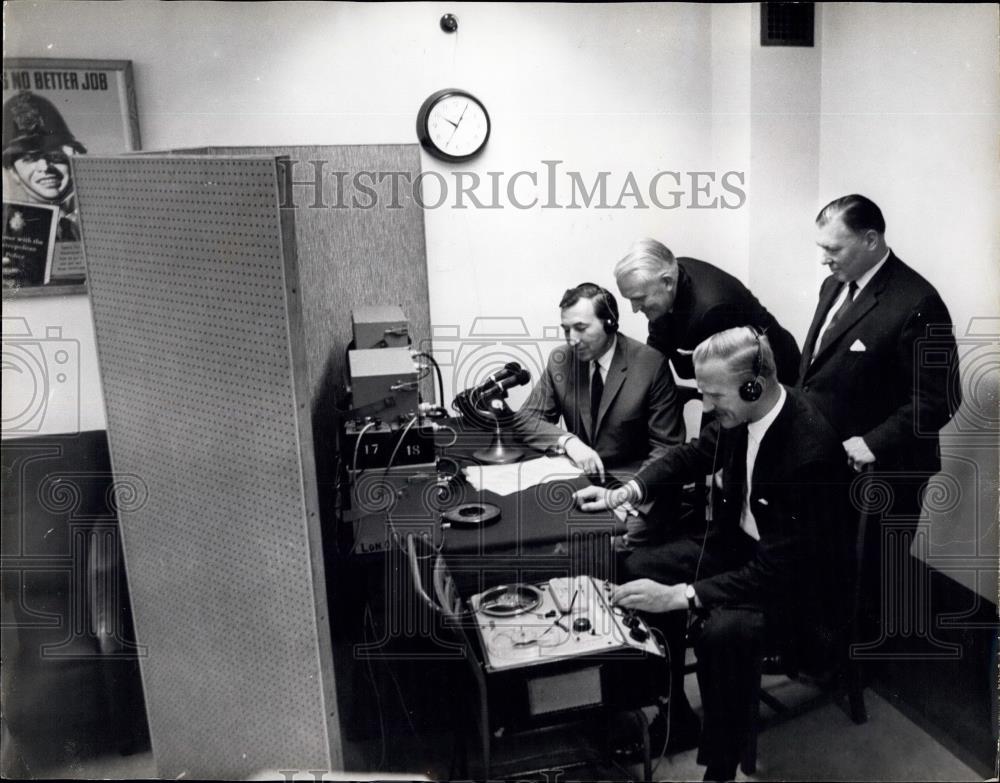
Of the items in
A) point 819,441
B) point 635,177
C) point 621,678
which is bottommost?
point 621,678

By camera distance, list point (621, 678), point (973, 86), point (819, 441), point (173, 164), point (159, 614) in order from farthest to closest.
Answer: point (819, 441) < point (973, 86) < point (621, 678) < point (159, 614) < point (173, 164)

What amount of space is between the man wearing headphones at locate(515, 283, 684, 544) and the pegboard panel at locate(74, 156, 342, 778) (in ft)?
4.29

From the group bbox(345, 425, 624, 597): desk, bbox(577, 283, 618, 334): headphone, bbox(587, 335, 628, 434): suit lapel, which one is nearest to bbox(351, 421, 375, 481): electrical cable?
bbox(345, 425, 624, 597): desk

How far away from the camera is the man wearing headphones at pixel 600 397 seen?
9.59 ft

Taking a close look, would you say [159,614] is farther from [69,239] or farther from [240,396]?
[69,239]

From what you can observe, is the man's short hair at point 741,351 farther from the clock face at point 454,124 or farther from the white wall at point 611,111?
the clock face at point 454,124

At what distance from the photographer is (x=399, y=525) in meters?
2.35

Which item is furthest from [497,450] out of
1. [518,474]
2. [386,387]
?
[386,387]

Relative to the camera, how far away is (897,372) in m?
2.54

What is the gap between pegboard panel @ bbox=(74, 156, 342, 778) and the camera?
5.54 feet

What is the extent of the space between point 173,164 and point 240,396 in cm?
52

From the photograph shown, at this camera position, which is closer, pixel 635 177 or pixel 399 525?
pixel 399 525

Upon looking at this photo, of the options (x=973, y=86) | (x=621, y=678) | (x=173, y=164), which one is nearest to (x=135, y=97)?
(x=173, y=164)

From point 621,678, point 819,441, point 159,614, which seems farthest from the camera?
point 819,441
